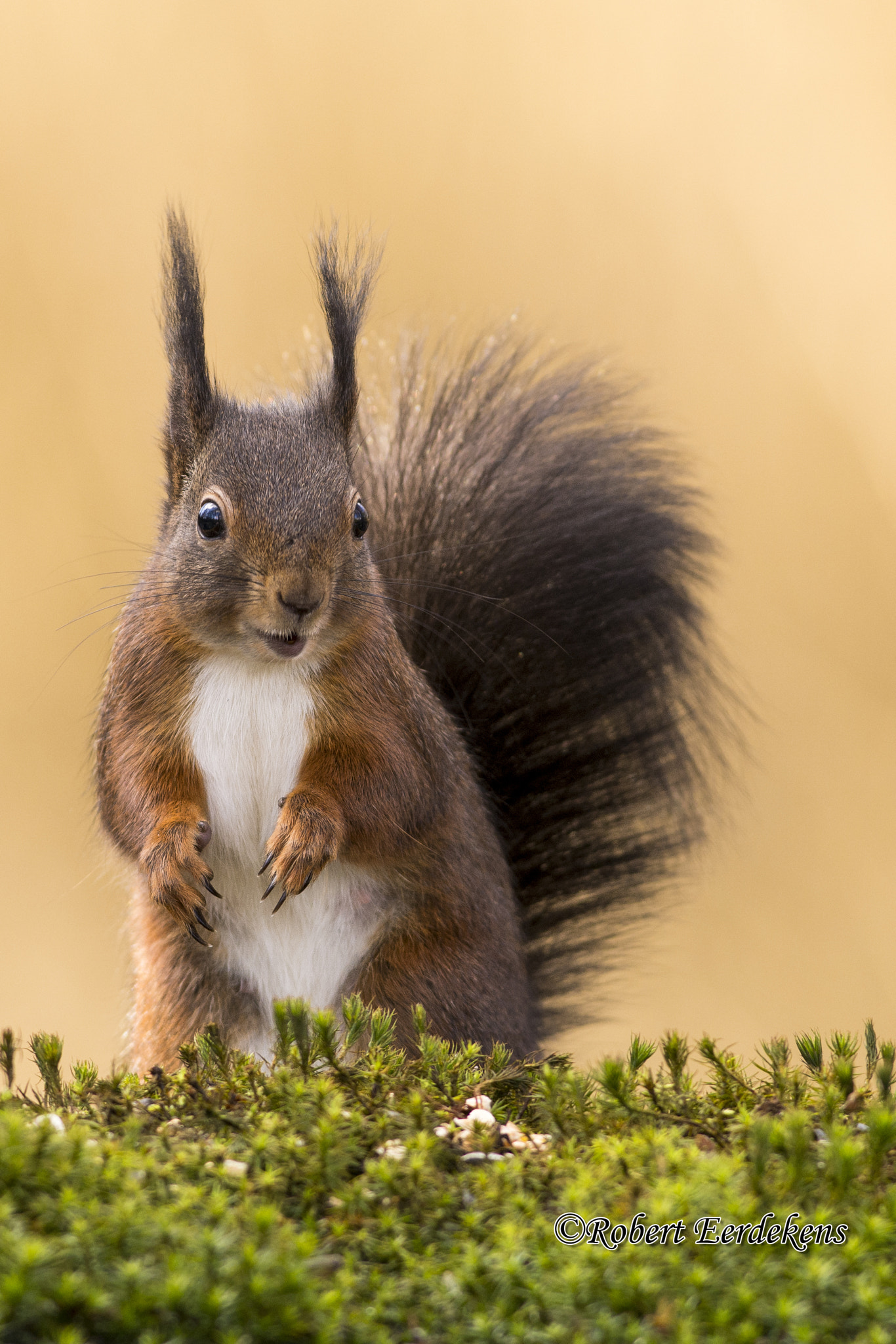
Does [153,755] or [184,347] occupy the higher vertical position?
[184,347]

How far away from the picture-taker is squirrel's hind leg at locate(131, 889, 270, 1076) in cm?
124

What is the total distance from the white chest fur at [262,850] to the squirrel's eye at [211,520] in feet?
0.40

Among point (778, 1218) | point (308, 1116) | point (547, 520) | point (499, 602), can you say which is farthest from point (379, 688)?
point (778, 1218)

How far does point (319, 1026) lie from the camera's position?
30.5 inches

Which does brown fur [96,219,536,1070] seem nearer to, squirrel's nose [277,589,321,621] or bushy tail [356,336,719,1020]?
squirrel's nose [277,589,321,621]

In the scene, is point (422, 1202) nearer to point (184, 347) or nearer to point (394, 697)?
point (394, 697)

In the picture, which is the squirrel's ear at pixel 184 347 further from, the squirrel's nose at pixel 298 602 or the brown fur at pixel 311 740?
the squirrel's nose at pixel 298 602

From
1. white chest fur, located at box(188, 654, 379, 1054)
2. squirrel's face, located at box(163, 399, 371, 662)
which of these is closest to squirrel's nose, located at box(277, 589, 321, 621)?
squirrel's face, located at box(163, 399, 371, 662)

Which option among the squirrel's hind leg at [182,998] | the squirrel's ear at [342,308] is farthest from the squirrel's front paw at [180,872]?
the squirrel's ear at [342,308]

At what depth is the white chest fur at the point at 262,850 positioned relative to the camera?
1.16 meters

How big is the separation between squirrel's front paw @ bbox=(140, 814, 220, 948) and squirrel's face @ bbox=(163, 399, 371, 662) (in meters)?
0.18

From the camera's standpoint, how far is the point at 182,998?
1.25m

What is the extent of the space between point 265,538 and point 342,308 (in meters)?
0.30

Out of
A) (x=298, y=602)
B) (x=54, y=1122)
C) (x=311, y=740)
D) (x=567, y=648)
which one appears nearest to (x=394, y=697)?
(x=311, y=740)
